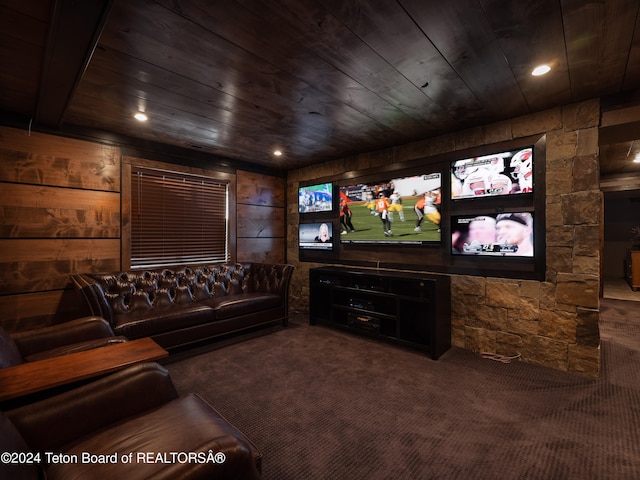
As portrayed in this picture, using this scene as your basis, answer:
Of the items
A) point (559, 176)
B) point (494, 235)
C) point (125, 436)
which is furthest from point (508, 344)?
point (125, 436)

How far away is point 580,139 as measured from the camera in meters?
2.70

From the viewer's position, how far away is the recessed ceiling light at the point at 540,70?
2160 mm

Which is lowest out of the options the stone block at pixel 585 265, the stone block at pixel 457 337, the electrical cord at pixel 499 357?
the electrical cord at pixel 499 357

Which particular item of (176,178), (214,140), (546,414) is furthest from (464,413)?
(176,178)

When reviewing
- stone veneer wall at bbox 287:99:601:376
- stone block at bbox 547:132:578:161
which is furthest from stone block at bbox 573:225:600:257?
stone block at bbox 547:132:578:161

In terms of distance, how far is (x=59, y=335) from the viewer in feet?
7.26

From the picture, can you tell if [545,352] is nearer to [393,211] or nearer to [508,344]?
[508,344]

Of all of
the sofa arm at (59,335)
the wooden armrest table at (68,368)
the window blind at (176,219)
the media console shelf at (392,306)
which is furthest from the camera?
the window blind at (176,219)

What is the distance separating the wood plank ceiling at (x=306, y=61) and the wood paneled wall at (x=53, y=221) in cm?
27

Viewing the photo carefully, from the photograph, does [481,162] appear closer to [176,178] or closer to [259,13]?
[259,13]

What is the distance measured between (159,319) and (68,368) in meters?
1.64

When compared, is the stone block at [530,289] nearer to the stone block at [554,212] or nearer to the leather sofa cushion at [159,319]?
the stone block at [554,212]

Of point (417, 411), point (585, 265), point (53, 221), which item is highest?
point (53, 221)

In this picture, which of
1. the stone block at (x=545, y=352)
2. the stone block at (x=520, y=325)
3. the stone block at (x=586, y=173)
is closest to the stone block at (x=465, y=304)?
the stone block at (x=520, y=325)
